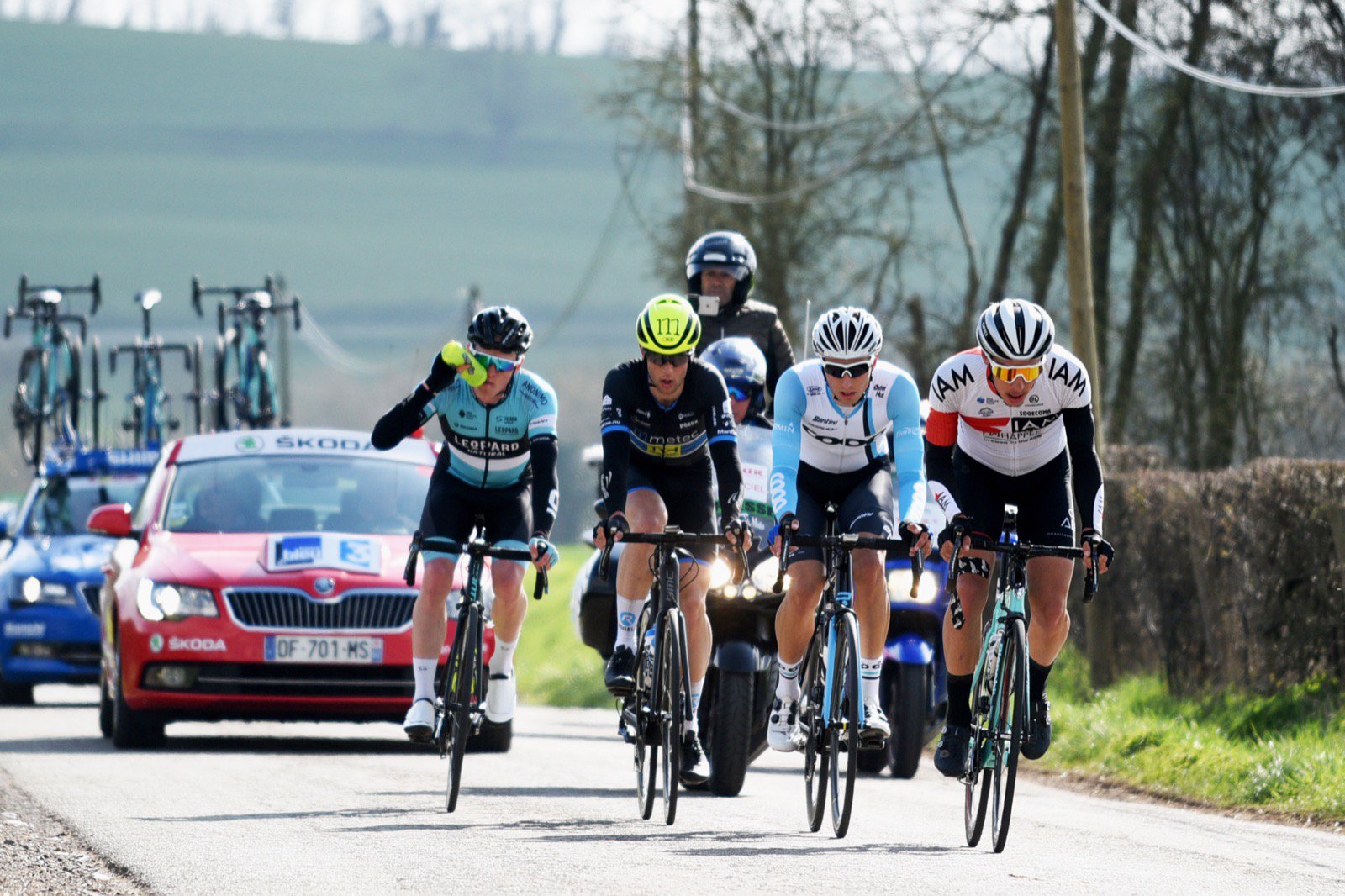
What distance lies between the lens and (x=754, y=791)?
11016mm

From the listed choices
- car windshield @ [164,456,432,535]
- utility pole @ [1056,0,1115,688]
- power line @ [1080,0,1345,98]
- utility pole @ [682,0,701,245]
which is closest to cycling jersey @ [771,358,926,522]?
car windshield @ [164,456,432,535]

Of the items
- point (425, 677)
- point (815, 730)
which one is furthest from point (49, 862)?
point (815, 730)

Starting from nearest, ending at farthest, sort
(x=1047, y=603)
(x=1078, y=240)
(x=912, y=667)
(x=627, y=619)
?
(x=1047, y=603), (x=627, y=619), (x=912, y=667), (x=1078, y=240)

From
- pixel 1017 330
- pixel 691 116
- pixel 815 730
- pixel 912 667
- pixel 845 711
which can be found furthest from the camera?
pixel 691 116

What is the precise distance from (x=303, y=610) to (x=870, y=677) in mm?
4287

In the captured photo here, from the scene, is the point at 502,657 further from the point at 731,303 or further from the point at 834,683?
the point at 731,303

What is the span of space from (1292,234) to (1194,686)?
18959 millimetres

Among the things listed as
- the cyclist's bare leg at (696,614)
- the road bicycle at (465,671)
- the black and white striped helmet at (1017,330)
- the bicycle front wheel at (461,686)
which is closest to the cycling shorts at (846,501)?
the cyclist's bare leg at (696,614)

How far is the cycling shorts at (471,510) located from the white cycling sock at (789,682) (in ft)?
4.23

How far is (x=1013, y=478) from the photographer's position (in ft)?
28.9

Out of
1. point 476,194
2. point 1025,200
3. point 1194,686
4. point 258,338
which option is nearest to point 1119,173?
point 1025,200

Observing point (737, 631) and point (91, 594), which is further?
point (91, 594)

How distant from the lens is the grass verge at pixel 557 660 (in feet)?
82.8

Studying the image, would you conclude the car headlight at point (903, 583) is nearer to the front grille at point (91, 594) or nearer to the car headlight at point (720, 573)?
the car headlight at point (720, 573)
